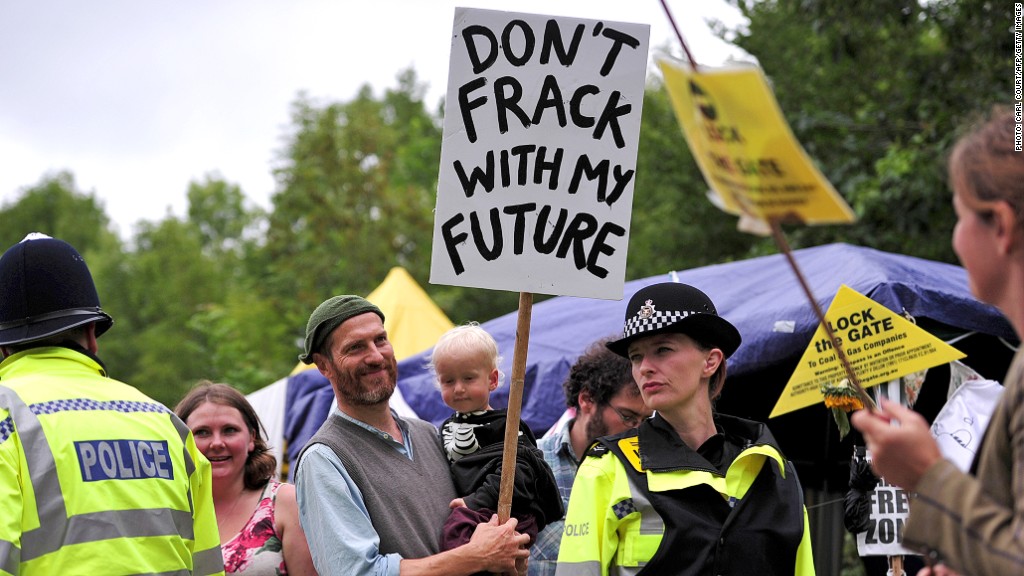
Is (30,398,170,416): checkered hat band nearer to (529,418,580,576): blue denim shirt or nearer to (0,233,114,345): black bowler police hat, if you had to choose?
(0,233,114,345): black bowler police hat

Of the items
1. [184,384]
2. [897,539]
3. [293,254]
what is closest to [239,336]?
[293,254]

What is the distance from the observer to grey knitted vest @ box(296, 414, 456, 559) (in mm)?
3682

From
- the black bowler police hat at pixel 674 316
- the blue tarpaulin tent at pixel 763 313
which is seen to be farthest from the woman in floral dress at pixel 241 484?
the blue tarpaulin tent at pixel 763 313

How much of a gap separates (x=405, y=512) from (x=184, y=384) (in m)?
33.8

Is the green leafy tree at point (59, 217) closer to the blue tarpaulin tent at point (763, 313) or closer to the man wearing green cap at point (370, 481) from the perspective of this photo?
the blue tarpaulin tent at point (763, 313)

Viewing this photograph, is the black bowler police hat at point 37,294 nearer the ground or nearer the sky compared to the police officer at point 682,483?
nearer the sky

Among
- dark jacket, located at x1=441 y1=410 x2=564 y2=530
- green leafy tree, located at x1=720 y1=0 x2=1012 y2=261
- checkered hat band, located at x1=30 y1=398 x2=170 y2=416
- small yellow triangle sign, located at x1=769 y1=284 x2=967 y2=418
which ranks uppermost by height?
green leafy tree, located at x1=720 y1=0 x2=1012 y2=261

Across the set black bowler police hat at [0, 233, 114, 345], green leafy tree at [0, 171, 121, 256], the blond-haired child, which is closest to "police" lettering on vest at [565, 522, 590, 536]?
the blond-haired child

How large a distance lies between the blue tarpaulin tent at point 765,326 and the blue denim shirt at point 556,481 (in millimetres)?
1312

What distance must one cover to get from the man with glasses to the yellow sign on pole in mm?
2560

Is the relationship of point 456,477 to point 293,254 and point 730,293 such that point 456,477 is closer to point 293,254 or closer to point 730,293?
point 730,293

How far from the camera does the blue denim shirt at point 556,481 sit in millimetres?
4750

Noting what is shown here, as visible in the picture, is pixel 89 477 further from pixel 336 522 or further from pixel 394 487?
pixel 394 487

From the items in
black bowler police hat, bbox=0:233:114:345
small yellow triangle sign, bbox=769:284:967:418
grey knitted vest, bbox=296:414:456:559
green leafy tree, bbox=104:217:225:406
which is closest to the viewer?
black bowler police hat, bbox=0:233:114:345
